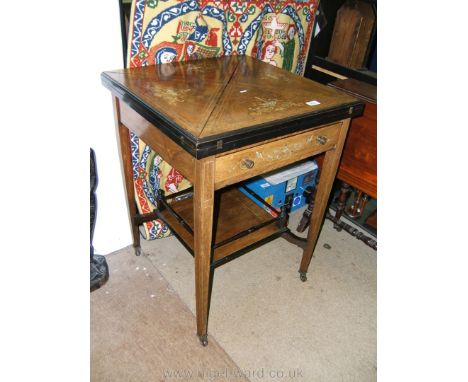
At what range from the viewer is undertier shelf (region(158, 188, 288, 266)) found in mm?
1412

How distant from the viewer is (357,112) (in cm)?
123

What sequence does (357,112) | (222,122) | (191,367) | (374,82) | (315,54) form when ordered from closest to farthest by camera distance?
(222,122) → (357,112) → (191,367) → (374,82) → (315,54)

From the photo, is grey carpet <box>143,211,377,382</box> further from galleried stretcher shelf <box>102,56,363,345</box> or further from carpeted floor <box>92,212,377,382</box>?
galleried stretcher shelf <box>102,56,363,345</box>

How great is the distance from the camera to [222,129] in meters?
0.93

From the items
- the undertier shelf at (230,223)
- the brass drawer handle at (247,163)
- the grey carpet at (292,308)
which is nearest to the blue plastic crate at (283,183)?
the undertier shelf at (230,223)

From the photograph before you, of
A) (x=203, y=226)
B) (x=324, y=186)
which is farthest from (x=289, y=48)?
(x=203, y=226)

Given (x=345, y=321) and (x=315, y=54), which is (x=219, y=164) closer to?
(x=345, y=321)

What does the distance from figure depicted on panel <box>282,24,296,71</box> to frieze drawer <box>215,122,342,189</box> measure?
80 centimetres

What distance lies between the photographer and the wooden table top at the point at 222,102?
37.0 inches

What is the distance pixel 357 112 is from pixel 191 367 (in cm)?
114

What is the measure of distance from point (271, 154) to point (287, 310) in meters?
0.84

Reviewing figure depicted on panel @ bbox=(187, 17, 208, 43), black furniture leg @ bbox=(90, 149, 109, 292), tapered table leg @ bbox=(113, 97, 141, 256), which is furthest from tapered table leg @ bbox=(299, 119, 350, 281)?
black furniture leg @ bbox=(90, 149, 109, 292)
